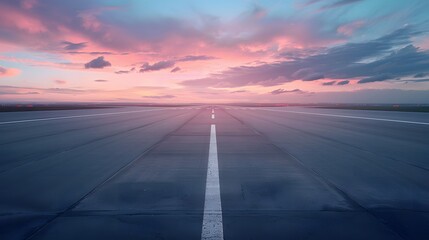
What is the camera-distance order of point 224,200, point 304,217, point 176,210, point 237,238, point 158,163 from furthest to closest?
point 158,163, point 224,200, point 176,210, point 304,217, point 237,238

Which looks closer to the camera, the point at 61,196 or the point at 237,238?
the point at 237,238

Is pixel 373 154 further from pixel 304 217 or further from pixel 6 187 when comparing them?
pixel 6 187

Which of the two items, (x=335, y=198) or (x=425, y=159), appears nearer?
(x=335, y=198)

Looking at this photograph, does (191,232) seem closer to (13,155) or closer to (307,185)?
(307,185)

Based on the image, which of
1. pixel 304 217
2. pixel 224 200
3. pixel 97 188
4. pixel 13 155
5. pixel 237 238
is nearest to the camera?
pixel 237 238

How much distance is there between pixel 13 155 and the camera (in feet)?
24.7

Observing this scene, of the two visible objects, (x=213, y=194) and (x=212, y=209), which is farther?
(x=213, y=194)

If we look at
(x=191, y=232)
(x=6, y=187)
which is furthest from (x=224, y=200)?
(x=6, y=187)

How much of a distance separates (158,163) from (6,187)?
2.83 m

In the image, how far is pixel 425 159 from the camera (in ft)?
23.1

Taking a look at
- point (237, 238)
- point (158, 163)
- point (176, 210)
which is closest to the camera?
point (237, 238)

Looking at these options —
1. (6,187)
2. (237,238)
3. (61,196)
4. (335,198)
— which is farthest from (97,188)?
(335,198)

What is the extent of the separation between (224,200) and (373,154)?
5.33 meters

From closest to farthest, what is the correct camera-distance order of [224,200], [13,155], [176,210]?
[176,210] < [224,200] < [13,155]
